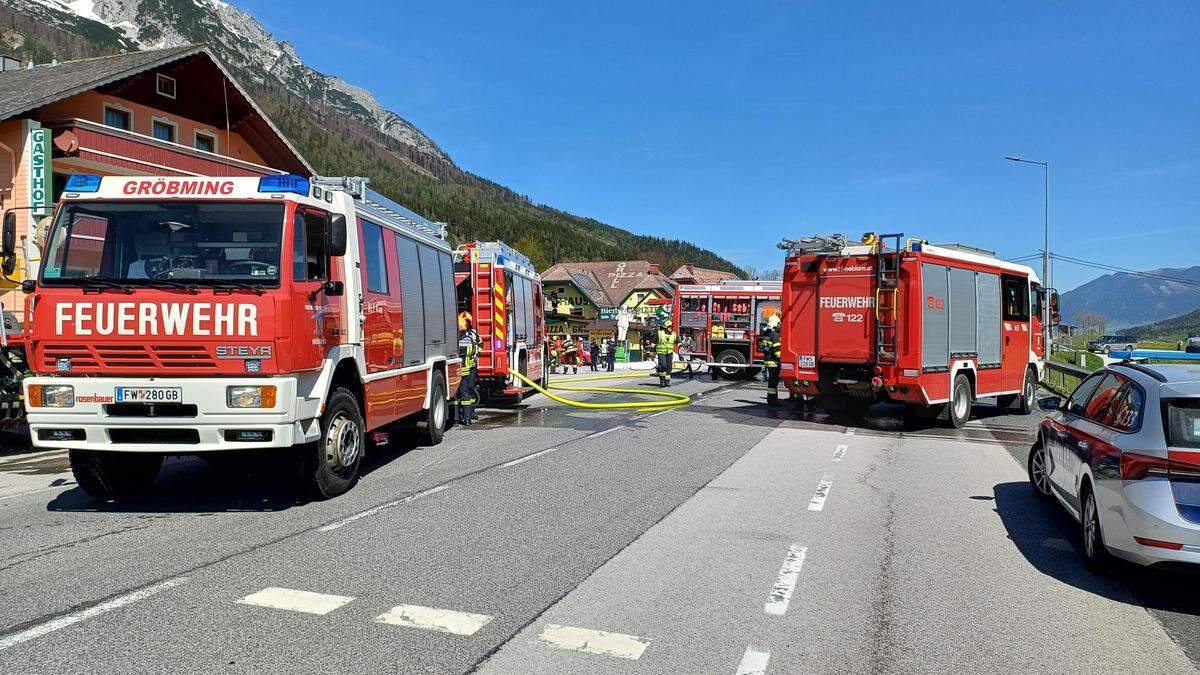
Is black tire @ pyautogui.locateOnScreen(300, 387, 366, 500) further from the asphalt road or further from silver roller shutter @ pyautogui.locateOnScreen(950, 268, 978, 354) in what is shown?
silver roller shutter @ pyautogui.locateOnScreen(950, 268, 978, 354)

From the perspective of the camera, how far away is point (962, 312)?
44.7ft

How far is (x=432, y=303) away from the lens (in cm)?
1077

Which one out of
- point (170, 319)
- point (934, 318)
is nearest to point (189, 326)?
point (170, 319)

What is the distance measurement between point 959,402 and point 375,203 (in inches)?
401

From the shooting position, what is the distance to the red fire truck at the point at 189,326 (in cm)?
620

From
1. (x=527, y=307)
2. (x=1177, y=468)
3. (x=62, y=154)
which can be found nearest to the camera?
(x=1177, y=468)

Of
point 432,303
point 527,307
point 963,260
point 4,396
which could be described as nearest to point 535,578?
point 432,303

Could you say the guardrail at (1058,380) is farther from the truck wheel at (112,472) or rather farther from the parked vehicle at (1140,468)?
the truck wheel at (112,472)

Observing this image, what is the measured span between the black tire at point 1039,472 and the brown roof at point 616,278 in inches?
3230

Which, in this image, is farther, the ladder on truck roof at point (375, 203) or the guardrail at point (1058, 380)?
the guardrail at point (1058, 380)

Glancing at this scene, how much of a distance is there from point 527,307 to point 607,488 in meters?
9.87

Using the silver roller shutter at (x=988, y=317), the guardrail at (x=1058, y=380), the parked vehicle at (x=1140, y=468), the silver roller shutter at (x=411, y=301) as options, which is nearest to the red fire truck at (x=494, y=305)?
the silver roller shutter at (x=411, y=301)

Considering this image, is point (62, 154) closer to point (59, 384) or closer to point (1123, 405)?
point (59, 384)

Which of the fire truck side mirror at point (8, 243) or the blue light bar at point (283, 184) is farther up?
the blue light bar at point (283, 184)
